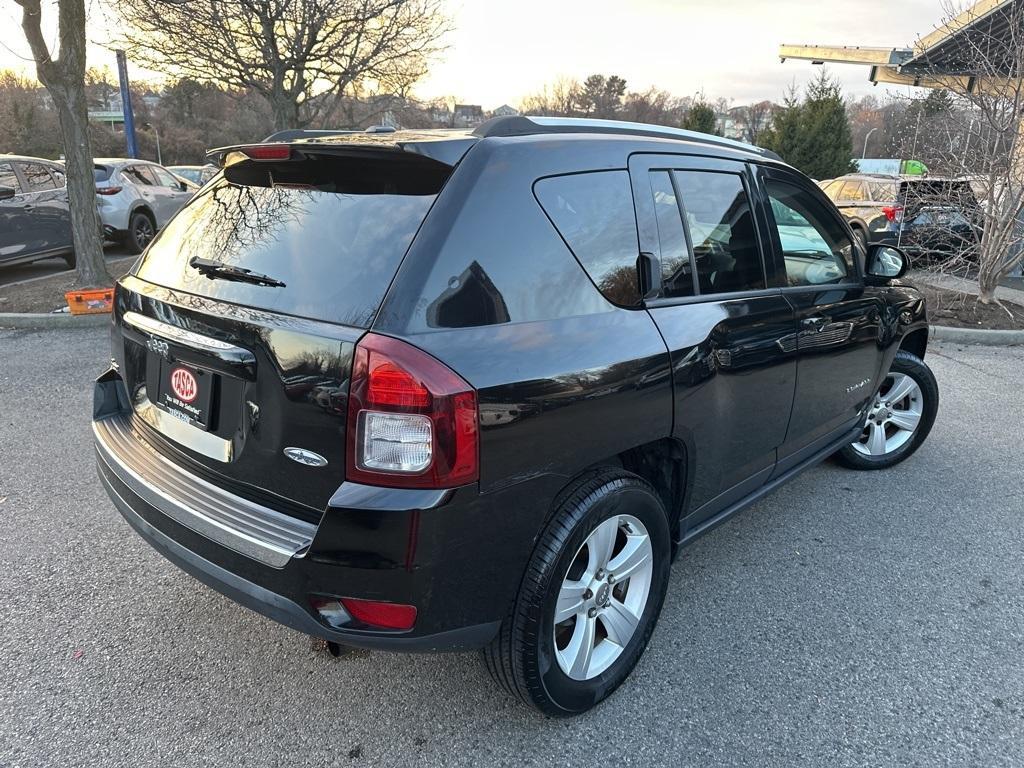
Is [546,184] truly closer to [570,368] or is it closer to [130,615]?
[570,368]

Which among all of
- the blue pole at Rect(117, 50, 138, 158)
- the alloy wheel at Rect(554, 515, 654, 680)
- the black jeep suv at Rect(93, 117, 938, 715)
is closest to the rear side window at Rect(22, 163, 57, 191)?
the blue pole at Rect(117, 50, 138, 158)

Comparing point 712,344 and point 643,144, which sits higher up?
point 643,144

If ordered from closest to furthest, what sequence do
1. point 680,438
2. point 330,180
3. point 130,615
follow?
1. point 330,180
2. point 680,438
3. point 130,615

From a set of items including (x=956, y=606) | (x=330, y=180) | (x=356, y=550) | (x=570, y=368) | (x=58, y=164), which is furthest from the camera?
(x=58, y=164)

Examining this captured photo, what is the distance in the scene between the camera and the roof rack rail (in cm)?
219

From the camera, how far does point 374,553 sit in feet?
5.89

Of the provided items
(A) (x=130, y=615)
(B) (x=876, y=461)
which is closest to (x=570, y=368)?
(A) (x=130, y=615)

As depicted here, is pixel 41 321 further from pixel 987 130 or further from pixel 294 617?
pixel 987 130

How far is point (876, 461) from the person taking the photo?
434cm

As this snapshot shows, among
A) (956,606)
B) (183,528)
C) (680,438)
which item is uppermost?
(680,438)

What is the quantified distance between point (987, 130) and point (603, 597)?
29.1 ft

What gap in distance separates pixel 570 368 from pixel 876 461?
3.17 metres

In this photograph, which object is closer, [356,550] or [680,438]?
[356,550]

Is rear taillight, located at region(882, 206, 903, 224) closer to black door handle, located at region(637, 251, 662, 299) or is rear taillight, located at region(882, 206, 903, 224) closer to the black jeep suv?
the black jeep suv
